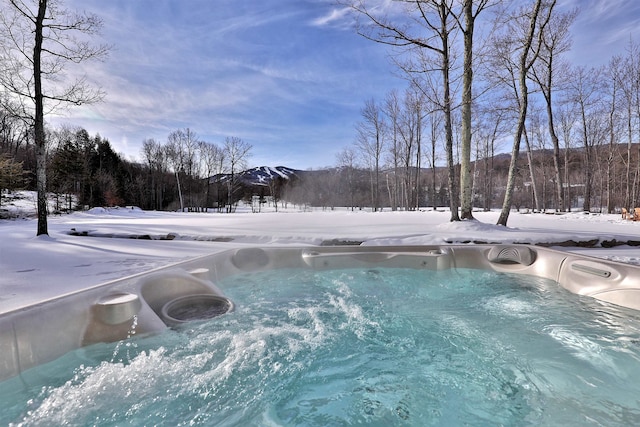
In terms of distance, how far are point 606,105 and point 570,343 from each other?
16350 mm

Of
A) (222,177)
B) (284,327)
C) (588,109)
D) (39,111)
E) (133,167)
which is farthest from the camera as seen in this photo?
(133,167)

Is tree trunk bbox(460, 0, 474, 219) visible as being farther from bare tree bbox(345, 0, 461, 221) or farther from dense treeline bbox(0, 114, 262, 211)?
dense treeline bbox(0, 114, 262, 211)

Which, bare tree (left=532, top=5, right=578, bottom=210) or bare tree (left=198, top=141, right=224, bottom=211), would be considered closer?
bare tree (left=532, top=5, right=578, bottom=210)

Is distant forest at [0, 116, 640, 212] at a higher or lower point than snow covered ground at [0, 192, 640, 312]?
higher

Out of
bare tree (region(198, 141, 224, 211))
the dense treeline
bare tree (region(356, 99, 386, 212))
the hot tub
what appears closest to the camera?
the hot tub

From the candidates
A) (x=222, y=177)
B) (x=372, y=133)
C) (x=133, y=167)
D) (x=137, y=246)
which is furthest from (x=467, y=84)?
(x=133, y=167)

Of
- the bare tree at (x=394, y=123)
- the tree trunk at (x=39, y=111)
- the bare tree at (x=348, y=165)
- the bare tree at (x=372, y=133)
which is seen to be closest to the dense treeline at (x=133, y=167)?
the bare tree at (x=348, y=165)

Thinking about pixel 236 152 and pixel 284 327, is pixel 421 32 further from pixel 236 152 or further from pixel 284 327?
pixel 236 152

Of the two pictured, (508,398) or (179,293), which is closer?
(508,398)

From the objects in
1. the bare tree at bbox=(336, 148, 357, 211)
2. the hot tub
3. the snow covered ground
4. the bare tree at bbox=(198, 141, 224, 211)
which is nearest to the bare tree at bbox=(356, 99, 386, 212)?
the bare tree at bbox=(336, 148, 357, 211)

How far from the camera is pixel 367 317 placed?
2.14m

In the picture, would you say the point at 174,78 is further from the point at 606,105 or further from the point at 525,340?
the point at 606,105

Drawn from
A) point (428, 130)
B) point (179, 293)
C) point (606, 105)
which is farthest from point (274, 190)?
point (179, 293)

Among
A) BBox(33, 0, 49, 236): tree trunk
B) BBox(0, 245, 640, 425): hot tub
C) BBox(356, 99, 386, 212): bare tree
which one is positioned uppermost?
BBox(356, 99, 386, 212): bare tree
